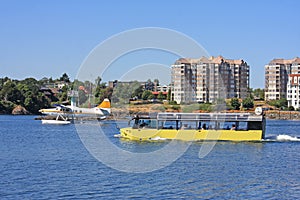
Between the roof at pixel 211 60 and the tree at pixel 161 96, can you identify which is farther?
the roof at pixel 211 60

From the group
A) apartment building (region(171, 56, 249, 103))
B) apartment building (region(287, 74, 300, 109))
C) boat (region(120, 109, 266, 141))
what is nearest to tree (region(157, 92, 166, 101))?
apartment building (region(171, 56, 249, 103))

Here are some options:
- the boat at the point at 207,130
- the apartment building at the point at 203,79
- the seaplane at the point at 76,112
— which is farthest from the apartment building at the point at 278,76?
the boat at the point at 207,130

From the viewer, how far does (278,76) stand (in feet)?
607

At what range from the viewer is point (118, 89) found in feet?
513

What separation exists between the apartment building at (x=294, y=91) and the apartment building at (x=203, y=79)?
1502cm

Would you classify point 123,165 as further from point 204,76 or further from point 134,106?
point 204,76

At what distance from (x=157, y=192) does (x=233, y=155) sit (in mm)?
16492

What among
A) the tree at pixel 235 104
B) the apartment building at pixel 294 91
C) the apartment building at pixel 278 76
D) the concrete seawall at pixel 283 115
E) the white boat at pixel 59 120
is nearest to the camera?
the white boat at pixel 59 120

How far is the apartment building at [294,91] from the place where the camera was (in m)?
172

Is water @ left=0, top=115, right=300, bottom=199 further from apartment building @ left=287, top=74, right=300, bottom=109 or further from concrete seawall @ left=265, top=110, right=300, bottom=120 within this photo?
apartment building @ left=287, top=74, right=300, bottom=109

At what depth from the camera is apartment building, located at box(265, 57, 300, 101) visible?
184500 millimetres

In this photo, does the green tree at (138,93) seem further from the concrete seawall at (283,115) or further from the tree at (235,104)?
the concrete seawall at (283,115)

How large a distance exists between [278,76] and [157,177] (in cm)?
15906

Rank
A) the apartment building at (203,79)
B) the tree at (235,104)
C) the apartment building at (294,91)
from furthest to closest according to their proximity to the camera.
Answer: the apartment building at (294,91) → the apartment building at (203,79) → the tree at (235,104)
